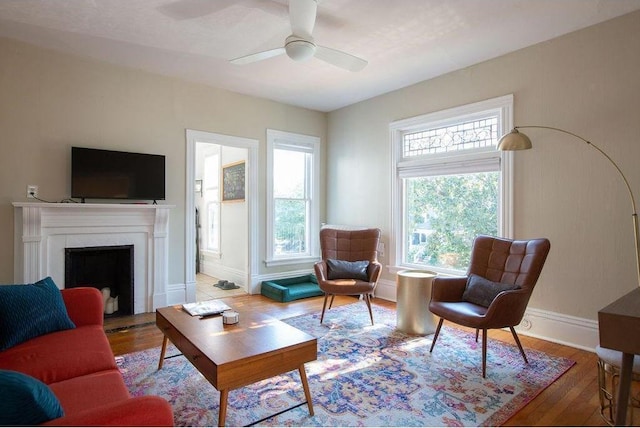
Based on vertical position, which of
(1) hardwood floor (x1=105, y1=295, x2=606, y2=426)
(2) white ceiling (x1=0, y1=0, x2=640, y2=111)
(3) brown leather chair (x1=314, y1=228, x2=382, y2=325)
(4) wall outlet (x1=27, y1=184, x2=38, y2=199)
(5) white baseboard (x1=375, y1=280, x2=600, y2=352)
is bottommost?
(1) hardwood floor (x1=105, y1=295, x2=606, y2=426)

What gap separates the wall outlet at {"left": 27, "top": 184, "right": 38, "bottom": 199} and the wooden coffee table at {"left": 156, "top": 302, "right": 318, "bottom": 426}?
7.23ft

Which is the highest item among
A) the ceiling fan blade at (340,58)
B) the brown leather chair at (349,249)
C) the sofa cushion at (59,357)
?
the ceiling fan blade at (340,58)

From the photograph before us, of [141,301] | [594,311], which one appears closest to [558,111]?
[594,311]

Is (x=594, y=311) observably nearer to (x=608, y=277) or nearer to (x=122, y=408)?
(x=608, y=277)

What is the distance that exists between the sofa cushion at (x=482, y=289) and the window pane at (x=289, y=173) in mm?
3092

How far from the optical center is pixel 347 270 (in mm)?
4027

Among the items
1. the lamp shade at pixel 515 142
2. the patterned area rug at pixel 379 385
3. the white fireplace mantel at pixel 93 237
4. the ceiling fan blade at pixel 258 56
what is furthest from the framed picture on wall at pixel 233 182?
the lamp shade at pixel 515 142

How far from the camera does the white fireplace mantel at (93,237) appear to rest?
338cm

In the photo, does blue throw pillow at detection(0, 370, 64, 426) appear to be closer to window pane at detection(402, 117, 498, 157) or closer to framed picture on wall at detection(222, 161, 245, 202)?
window pane at detection(402, 117, 498, 157)

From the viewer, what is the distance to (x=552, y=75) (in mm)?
3281

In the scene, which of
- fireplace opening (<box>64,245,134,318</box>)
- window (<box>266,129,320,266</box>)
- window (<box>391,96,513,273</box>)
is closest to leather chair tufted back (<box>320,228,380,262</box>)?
window (<box>391,96,513,273</box>)

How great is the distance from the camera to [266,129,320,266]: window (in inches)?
204

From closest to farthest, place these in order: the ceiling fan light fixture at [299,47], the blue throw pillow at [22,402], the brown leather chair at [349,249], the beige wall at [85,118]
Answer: the blue throw pillow at [22,402], the ceiling fan light fixture at [299,47], the beige wall at [85,118], the brown leather chair at [349,249]

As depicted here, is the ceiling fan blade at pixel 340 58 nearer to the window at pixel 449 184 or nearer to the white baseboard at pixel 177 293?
the window at pixel 449 184
